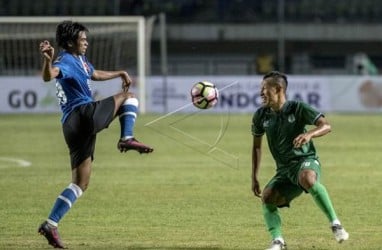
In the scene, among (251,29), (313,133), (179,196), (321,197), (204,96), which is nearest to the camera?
(313,133)

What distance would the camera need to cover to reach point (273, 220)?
9656mm

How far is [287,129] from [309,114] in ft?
0.95

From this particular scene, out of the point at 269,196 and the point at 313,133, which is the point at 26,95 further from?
the point at 313,133

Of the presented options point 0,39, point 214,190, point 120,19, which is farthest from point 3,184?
point 0,39

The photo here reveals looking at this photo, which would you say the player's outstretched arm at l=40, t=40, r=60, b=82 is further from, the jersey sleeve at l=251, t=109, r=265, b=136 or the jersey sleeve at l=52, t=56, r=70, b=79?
the jersey sleeve at l=251, t=109, r=265, b=136

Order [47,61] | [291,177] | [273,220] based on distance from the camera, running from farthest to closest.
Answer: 1. [273,220]
2. [291,177]
3. [47,61]

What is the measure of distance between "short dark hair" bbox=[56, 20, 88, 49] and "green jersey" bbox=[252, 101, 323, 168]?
76.2 inches

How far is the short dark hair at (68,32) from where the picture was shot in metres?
9.91

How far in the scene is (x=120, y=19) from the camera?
36656 millimetres

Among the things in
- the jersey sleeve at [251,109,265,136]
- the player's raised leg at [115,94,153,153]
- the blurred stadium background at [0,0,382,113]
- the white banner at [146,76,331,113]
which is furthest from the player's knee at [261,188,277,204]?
the blurred stadium background at [0,0,382,113]

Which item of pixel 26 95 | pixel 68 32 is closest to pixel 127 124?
pixel 68 32

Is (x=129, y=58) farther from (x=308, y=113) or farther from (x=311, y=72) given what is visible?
(x=308, y=113)

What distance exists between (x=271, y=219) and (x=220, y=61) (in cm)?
3849

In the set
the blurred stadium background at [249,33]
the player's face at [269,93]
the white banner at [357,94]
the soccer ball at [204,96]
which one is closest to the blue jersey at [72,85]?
the player's face at [269,93]
